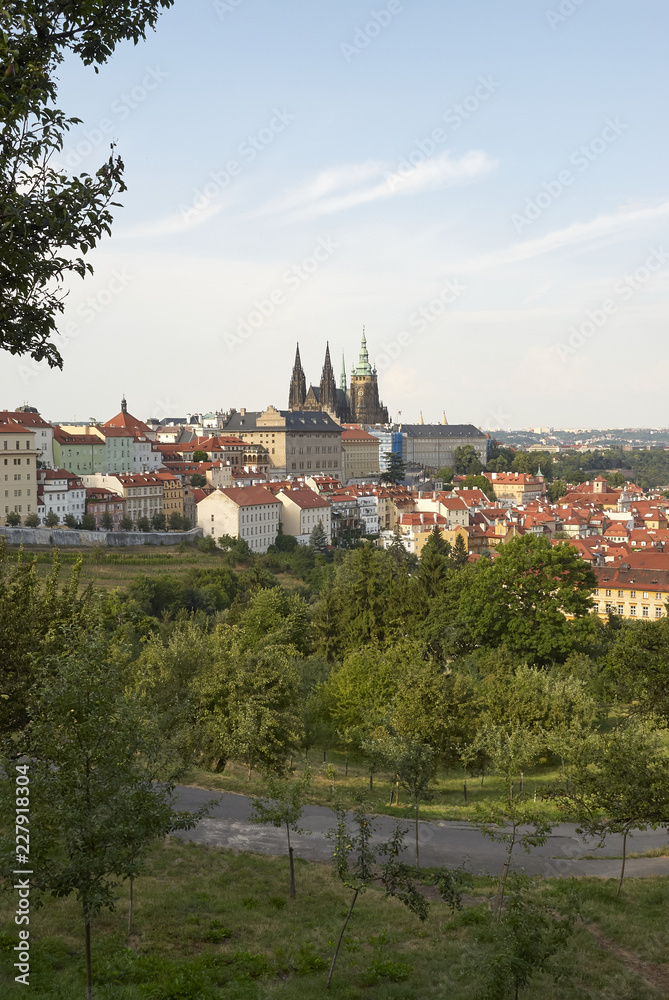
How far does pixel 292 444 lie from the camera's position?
13688 centimetres

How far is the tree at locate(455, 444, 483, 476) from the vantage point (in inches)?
6727

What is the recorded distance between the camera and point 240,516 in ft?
295

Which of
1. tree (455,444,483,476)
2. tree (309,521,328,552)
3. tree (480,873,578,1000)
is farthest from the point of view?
tree (455,444,483,476)

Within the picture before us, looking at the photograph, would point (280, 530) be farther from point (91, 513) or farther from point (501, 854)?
point (501, 854)

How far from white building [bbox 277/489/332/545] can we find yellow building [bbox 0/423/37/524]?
98.3ft

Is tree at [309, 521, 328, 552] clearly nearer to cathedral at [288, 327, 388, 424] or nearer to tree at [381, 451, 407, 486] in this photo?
tree at [381, 451, 407, 486]

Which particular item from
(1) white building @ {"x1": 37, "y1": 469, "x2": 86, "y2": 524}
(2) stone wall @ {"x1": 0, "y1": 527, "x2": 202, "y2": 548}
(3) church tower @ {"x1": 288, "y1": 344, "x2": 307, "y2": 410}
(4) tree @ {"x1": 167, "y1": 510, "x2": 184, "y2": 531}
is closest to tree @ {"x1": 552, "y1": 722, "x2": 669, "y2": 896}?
(2) stone wall @ {"x1": 0, "y1": 527, "x2": 202, "y2": 548}

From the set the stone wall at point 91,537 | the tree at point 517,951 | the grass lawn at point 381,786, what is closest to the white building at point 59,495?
the stone wall at point 91,537

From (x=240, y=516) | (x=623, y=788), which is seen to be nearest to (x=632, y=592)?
(x=240, y=516)

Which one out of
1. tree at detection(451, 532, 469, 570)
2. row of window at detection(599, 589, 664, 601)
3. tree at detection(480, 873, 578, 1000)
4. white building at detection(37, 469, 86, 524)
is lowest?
row of window at detection(599, 589, 664, 601)

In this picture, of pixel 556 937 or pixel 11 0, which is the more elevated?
pixel 11 0

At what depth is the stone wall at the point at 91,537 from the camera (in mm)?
73000

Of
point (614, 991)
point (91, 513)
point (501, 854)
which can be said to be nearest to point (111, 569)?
point (91, 513)

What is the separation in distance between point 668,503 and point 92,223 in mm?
149384
